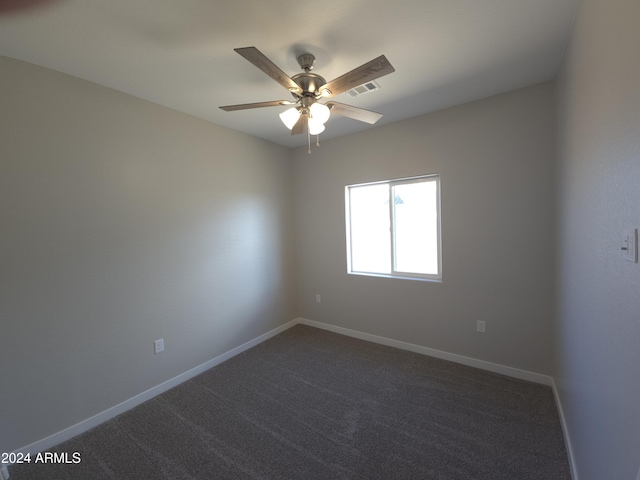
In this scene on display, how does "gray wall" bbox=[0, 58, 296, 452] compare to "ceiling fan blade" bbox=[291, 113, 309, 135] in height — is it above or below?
below

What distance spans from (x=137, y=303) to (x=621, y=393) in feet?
9.46

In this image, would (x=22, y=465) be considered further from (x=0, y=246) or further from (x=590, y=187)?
(x=590, y=187)

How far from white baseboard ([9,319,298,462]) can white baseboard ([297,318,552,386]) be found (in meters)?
1.13

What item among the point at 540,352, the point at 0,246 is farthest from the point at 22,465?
the point at 540,352

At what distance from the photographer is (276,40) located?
159 centimetres

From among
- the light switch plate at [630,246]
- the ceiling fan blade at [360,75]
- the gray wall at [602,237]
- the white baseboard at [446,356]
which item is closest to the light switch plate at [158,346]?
the white baseboard at [446,356]

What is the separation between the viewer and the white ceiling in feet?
4.49

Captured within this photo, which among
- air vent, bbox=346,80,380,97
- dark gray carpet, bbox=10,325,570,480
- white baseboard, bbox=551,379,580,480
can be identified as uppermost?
air vent, bbox=346,80,380,97

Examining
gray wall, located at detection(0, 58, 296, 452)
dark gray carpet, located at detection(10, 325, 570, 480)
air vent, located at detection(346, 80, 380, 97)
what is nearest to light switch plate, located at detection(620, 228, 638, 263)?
dark gray carpet, located at detection(10, 325, 570, 480)

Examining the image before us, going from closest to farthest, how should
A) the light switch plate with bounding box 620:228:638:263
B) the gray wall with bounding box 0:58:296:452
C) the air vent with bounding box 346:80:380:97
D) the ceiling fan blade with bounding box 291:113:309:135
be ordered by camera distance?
the light switch plate with bounding box 620:228:638:263, the gray wall with bounding box 0:58:296:452, the ceiling fan blade with bounding box 291:113:309:135, the air vent with bounding box 346:80:380:97

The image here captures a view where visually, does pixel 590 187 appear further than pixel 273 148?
No

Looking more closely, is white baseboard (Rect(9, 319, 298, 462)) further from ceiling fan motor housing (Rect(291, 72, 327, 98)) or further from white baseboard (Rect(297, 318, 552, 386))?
ceiling fan motor housing (Rect(291, 72, 327, 98))

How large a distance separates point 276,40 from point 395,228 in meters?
2.22

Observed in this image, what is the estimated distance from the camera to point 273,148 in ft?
11.5
